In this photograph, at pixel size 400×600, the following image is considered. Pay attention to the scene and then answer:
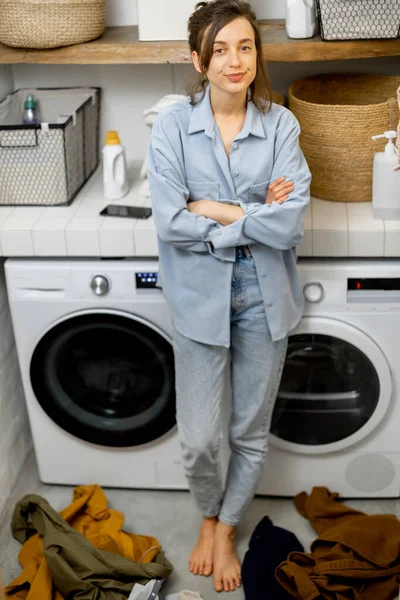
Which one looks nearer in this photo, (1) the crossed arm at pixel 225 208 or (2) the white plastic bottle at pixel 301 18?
(1) the crossed arm at pixel 225 208

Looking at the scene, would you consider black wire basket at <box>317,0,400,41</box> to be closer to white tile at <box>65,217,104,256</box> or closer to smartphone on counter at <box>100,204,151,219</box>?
smartphone on counter at <box>100,204,151,219</box>

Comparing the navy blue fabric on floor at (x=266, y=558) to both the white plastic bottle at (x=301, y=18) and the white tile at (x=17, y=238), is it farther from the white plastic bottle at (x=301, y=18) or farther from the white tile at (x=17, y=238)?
the white plastic bottle at (x=301, y=18)

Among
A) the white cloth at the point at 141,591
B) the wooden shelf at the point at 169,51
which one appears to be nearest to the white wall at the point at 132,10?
the wooden shelf at the point at 169,51

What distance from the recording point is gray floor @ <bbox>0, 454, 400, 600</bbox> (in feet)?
7.95

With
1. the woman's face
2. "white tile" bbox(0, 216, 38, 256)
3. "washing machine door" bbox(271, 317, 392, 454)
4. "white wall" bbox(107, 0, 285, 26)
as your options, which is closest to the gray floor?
"washing machine door" bbox(271, 317, 392, 454)

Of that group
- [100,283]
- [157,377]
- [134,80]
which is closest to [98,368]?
[157,377]

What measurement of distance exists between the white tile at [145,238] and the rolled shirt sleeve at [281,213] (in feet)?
1.26

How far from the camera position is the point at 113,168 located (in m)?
2.51

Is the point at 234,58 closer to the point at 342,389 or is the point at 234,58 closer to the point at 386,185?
the point at 386,185

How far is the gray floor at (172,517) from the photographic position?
7.95ft

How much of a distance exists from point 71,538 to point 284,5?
66.7 inches

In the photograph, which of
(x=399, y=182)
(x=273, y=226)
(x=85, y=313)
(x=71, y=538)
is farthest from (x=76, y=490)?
(x=399, y=182)

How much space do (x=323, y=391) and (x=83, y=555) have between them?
2.65ft

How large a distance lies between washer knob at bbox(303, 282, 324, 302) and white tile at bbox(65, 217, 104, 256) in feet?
1.91
